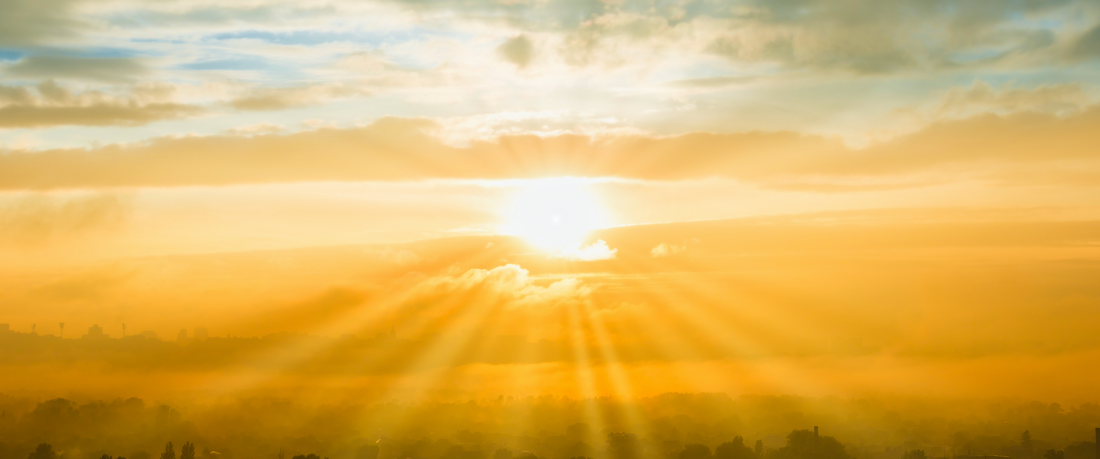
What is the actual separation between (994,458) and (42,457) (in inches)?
8898

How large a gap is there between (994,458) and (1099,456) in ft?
82.9

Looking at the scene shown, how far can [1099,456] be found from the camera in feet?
654

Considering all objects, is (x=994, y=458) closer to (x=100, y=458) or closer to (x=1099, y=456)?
(x=1099, y=456)

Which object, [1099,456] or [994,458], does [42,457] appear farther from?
[1099,456]

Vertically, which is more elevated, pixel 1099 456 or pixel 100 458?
pixel 100 458

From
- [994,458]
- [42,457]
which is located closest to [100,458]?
[42,457]

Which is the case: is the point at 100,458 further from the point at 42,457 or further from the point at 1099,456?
the point at 1099,456

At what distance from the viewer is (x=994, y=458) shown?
198875mm

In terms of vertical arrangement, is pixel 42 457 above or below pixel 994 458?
above

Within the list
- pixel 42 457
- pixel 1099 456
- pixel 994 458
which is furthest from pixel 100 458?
pixel 1099 456

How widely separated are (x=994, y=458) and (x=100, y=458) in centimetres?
21144

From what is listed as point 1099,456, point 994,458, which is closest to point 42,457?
point 994,458

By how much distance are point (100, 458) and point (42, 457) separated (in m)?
14.6

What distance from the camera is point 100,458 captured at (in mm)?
197125
